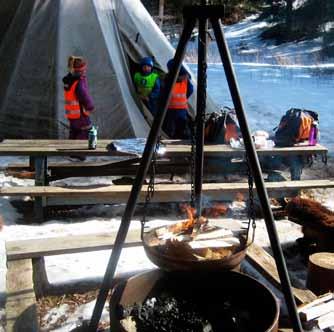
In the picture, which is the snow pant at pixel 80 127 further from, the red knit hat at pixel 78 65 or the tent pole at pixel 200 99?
the tent pole at pixel 200 99

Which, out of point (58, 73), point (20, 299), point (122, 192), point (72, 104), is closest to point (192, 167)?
point (20, 299)

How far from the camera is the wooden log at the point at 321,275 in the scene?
418 centimetres

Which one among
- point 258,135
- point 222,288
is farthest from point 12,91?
point 222,288

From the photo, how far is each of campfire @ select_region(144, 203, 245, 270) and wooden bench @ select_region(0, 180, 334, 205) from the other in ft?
7.59

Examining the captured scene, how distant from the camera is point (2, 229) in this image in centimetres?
559

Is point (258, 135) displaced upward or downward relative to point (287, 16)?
downward

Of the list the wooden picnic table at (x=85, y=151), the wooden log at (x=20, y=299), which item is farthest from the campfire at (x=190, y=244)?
the wooden picnic table at (x=85, y=151)

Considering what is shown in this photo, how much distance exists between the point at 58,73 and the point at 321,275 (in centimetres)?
603

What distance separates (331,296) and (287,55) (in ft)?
90.1

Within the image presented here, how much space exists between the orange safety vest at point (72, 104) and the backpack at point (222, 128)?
2.13 metres

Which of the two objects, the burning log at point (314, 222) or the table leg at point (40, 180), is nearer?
the burning log at point (314, 222)

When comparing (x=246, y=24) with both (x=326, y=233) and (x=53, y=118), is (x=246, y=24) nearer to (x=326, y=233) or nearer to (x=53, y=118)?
(x=53, y=118)

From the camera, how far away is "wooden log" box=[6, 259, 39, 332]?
333 cm

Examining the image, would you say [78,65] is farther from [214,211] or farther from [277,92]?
[277,92]
